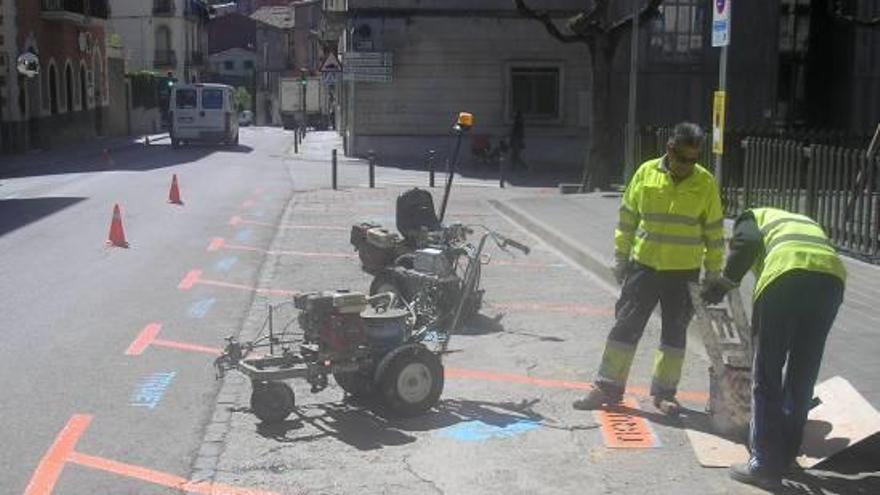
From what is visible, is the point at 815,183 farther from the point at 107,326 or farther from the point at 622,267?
the point at 107,326

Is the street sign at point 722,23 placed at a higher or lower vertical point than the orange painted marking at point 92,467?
higher

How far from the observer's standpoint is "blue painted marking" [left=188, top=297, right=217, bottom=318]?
31.6ft

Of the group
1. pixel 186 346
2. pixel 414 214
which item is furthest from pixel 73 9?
pixel 186 346

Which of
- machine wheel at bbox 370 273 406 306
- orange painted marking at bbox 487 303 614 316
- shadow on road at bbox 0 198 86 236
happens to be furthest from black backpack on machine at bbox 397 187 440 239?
shadow on road at bbox 0 198 86 236

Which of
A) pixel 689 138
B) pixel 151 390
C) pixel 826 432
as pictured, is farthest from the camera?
pixel 151 390

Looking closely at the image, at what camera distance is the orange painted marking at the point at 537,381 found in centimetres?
703

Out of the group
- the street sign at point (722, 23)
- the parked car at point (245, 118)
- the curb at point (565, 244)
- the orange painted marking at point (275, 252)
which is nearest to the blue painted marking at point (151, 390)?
the curb at point (565, 244)

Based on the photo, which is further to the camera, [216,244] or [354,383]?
[216,244]

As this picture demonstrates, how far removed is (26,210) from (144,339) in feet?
35.7

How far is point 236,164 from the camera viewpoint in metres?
31.1

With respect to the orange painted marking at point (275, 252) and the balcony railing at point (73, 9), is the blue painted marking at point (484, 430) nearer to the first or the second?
the orange painted marking at point (275, 252)

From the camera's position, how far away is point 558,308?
32.9 feet

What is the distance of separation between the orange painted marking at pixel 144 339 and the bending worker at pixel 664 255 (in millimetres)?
3505

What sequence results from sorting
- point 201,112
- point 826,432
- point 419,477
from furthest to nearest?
point 201,112 → point 826,432 → point 419,477
